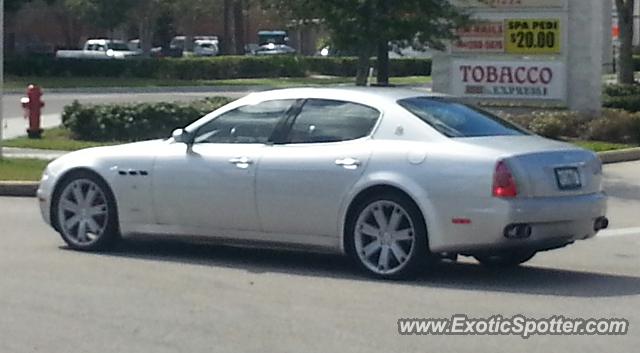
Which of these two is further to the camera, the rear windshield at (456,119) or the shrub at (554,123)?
the shrub at (554,123)

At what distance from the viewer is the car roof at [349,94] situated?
36.6 ft

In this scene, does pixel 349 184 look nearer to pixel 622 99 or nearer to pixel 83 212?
pixel 83 212

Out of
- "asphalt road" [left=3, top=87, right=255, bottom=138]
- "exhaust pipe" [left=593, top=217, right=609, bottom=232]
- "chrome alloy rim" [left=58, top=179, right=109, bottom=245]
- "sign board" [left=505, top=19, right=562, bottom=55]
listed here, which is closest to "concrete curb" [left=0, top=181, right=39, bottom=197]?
"chrome alloy rim" [left=58, top=179, right=109, bottom=245]

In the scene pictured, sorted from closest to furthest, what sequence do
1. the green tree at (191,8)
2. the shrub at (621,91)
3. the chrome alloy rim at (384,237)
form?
the chrome alloy rim at (384,237)
the shrub at (621,91)
the green tree at (191,8)

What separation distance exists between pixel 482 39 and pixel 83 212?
49.9 feet

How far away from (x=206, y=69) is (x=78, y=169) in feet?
146

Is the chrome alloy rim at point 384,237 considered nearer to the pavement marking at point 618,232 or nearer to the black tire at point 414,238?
the black tire at point 414,238

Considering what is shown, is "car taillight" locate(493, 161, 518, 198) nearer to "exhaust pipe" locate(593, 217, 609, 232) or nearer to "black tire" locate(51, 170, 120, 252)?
"exhaust pipe" locate(593, 217, 609, 232)

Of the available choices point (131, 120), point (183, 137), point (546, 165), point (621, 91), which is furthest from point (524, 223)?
point (621, 91)

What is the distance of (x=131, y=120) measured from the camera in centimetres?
2423

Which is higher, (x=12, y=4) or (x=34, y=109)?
(x=12, y=4)

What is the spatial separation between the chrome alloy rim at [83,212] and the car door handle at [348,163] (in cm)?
236

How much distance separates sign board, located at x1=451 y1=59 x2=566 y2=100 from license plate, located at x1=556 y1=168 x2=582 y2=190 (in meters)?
15.4

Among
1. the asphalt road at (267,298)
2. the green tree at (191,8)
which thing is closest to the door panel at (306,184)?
the asphalt road at (267,298)
